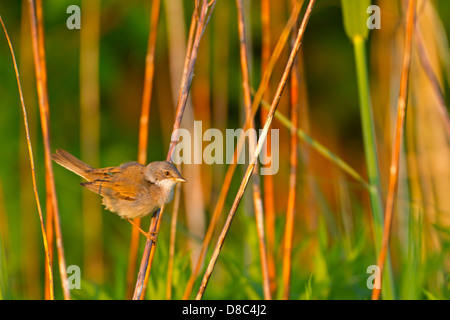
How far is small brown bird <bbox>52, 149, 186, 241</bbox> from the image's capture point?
1.04 meters

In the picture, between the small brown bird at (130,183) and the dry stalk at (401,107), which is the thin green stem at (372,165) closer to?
the dry stalk at (401,107)

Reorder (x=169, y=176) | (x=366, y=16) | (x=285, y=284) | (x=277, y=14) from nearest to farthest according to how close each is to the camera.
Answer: (x=169, y=176) < (x=366, y=16) < (x=285, y=284) < (x=277, y=14)

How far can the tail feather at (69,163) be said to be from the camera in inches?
40.9

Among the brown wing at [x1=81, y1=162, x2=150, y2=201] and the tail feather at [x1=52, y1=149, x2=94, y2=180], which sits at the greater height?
the tail feather at [x1=52, y1=149, x2=94, y2=180]

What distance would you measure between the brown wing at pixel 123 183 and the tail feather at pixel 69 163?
38 millimetres

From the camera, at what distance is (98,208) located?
2.48 metres

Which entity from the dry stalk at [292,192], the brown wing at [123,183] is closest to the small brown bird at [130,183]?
the brown wing at [123,183]

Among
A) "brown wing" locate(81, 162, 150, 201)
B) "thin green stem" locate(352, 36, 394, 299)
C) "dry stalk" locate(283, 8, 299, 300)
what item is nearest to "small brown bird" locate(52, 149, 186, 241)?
"brown wing" locate(81, 162, 150, 201)

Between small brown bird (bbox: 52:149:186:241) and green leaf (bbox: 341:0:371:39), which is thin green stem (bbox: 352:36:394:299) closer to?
green leaf (bbox: 341:0:371:39)

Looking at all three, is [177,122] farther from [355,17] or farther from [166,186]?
[355,17]
